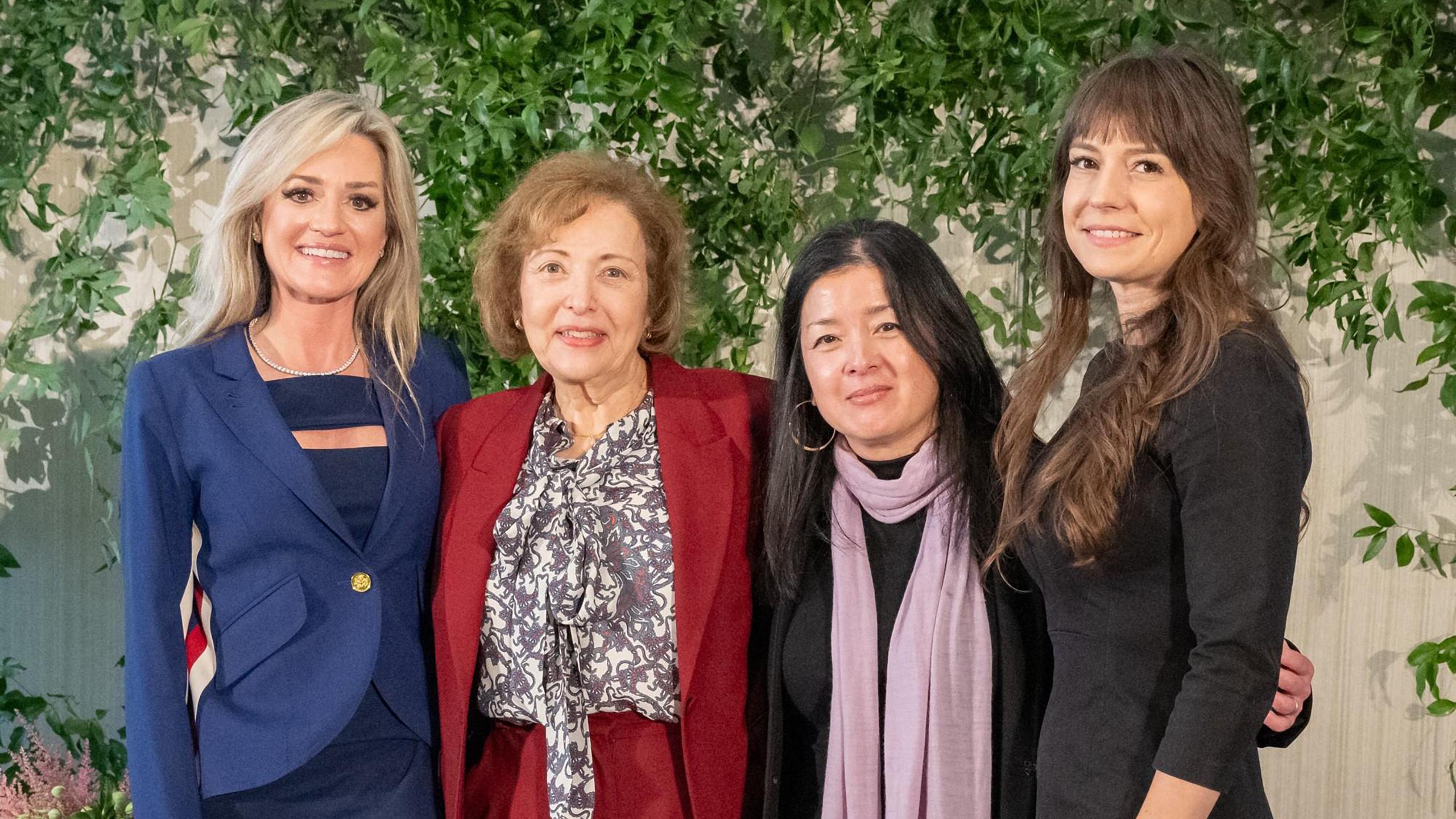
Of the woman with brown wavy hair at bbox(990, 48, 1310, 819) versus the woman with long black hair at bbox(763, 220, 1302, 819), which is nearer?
the woman with brown wavy hair at bbox(990, 48, 1310, 819)

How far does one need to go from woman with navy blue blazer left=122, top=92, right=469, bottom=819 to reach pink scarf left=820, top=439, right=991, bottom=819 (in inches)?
26.7

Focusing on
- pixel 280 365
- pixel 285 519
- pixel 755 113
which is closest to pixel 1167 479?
pixel 285 519

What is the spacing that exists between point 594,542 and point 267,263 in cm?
74

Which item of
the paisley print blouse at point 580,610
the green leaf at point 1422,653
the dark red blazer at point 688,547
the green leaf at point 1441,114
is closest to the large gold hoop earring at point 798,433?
the dark red blazer at point 688,547

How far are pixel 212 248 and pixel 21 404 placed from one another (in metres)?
1.45

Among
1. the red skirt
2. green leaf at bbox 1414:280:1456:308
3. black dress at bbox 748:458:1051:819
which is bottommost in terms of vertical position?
the red skirt

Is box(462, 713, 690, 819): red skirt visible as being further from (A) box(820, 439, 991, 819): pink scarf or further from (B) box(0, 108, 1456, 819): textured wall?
(B) box(0, 108, 1456, 819): textured wall

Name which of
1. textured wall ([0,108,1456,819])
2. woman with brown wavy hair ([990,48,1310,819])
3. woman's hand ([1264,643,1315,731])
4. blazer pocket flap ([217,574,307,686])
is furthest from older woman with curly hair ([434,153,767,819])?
textured wall ([0,108,1456,819])

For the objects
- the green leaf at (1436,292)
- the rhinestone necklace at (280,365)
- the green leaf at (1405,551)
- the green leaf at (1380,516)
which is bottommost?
the green leaf at (1405,551)

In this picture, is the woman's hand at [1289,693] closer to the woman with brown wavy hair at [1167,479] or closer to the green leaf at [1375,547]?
the woman with brown wavy hair at [1167,479]

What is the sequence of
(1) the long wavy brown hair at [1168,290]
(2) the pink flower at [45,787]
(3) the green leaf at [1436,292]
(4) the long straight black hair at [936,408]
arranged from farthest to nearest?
(2) the pink flower at [45,787]
(3) the green leaf at [1436,292]
(4) the long straight black hair at [936,408]
(1) the long wavy brown hair at [1168,290]

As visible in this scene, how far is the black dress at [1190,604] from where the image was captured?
135cm

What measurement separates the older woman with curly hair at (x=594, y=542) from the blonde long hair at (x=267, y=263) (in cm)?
15

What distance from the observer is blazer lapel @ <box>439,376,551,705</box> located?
1926 mm
